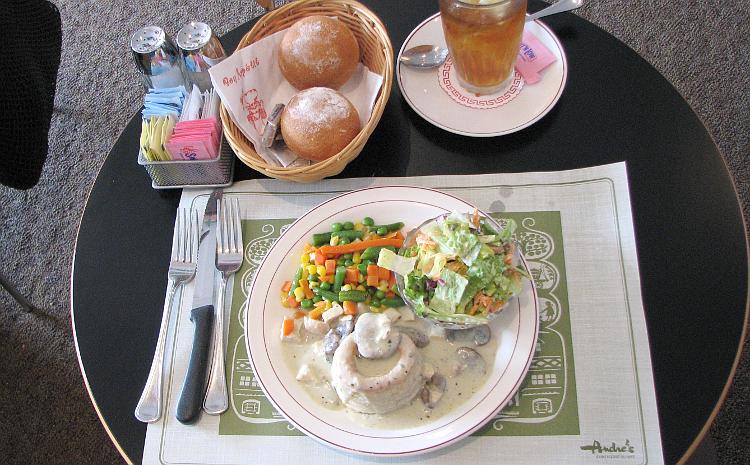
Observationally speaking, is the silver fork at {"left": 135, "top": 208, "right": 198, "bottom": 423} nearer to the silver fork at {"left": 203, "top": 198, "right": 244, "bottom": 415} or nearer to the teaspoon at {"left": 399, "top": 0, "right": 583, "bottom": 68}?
the silver fork at {"left": 203, "top": 198, "right": 244, "bottom": 415}

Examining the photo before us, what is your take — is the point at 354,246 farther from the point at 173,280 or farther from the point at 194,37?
the point at 194,37

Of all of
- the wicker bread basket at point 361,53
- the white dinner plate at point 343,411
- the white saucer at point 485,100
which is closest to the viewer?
the white dinner plate at point 343,411

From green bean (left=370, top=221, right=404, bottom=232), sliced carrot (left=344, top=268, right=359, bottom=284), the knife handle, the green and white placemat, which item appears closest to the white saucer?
the green and white placemat

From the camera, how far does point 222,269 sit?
1255 millimetres

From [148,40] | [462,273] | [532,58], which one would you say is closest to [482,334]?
[462,273]

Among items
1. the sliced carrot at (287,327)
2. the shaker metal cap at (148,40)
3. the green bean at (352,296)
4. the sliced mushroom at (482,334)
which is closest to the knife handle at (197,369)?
the sliced carrot at (287,327)

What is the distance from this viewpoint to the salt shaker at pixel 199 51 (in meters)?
1.38

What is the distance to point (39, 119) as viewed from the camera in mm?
1743

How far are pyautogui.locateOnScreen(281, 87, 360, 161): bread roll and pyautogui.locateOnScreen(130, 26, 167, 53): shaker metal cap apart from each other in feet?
1.09

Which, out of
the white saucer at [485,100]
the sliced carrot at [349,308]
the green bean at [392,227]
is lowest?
the sliced carrot at [349,308]

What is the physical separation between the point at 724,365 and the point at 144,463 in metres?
0.97

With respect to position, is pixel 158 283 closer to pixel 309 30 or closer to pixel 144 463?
pixel 144 463

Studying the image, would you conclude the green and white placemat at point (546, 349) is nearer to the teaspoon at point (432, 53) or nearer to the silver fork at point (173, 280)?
the silver fork at point (173, 280)

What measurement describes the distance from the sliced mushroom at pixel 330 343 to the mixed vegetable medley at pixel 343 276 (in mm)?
44
